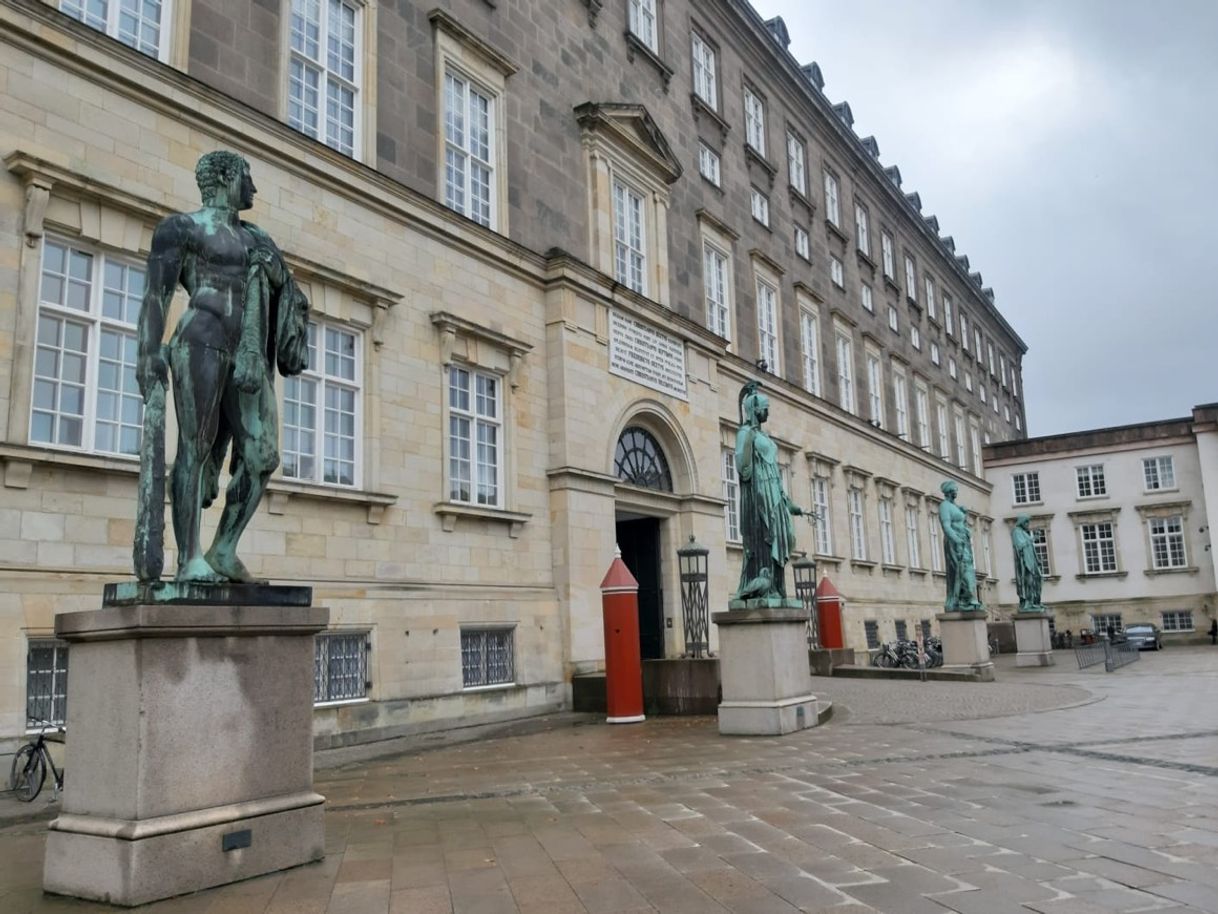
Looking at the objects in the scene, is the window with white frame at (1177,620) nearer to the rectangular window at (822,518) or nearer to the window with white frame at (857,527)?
the window with white frame at (857,527)

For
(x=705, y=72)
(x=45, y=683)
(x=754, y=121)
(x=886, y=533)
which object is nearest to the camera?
(x=45, y=683)

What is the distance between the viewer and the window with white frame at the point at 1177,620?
49.7 m

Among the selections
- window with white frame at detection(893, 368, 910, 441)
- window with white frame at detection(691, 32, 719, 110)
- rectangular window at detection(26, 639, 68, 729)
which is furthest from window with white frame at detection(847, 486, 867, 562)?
rectangular window at detection(26, 639, 68, 729)

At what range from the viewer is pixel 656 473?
75.0ft

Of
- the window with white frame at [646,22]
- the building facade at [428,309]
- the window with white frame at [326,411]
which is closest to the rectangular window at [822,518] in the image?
the building facade at [428,309]

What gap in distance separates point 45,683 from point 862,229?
35540 mm

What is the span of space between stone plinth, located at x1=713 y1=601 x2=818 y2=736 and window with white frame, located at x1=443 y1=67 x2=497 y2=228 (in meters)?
8.87

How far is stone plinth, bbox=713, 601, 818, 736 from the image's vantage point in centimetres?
1310

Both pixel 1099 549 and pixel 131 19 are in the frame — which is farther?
pixel 1099 549

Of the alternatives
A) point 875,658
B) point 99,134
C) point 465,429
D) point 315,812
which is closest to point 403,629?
point 465,429

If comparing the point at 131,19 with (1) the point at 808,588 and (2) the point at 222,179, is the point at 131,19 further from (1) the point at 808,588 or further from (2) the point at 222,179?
(1) the point at 808,588

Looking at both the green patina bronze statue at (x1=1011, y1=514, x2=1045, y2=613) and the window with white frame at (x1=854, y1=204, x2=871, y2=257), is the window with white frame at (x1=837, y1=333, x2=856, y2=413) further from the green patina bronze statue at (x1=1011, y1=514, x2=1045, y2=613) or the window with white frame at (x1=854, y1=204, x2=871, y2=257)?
the green patina bronze statue at (x1=1011, y1=514, x2=1045, y2=613)

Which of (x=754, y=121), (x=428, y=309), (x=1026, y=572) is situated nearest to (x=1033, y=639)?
(x=1026, y=572)

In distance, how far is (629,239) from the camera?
22922 millimetres
